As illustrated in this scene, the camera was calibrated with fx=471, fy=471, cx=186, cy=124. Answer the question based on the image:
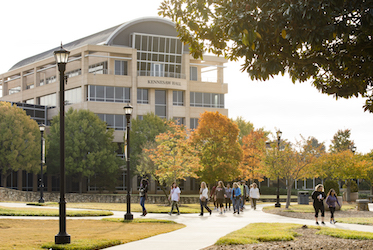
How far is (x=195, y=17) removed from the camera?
→ 10477mm

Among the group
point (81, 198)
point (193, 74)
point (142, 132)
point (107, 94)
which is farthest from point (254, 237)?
point (193, 74)

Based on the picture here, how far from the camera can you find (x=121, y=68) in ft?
207

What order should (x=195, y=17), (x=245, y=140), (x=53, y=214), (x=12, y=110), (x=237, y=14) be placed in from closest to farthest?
(x=237, y=14) < (x=195, y=17) < (x=53, y=214) < (x=12, y=110) < (x=245, y=140)

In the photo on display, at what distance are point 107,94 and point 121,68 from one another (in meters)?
4.45

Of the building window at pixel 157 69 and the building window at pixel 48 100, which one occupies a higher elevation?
the building window at pixel 157 69

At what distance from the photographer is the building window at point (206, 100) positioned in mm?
66250

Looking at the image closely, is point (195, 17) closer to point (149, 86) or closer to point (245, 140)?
point (245, 140)

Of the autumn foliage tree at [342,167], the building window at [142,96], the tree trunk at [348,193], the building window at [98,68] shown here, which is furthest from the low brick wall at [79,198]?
the building window at [98,68]

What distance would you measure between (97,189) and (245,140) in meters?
20.4

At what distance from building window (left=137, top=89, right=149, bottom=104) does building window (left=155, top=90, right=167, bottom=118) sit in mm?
1419

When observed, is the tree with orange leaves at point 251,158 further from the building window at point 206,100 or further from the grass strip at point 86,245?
the grass strip at point 86,245

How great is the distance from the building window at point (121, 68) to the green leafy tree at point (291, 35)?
173 feet

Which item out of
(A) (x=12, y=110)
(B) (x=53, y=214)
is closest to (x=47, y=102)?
(A) (x=12, y=110)

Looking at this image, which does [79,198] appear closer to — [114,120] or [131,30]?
[114,120]
